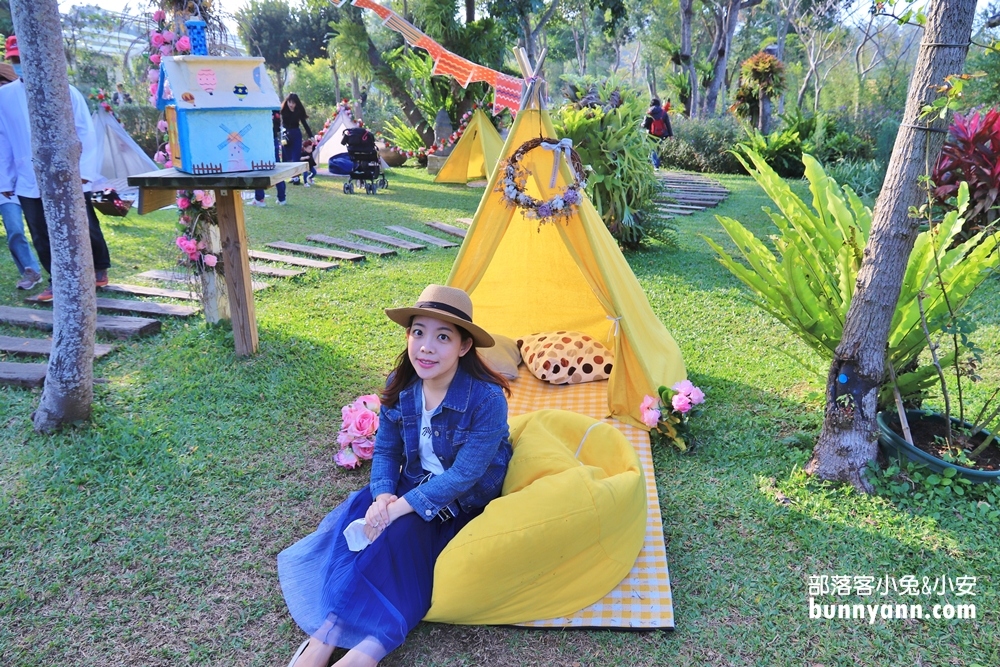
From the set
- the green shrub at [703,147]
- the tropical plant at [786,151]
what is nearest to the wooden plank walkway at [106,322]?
the tropical plant at [786,151]

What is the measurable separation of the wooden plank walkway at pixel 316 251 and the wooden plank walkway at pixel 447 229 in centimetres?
185

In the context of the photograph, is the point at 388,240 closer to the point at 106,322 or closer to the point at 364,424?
the point at 106,322

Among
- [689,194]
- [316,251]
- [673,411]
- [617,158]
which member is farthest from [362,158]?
[673,411]

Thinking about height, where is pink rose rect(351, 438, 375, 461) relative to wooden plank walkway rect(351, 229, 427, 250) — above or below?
below

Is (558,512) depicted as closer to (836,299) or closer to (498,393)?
(498,393)

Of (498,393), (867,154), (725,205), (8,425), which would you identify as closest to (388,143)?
(725,205)

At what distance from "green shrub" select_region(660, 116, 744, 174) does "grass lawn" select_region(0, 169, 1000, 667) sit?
12.2m

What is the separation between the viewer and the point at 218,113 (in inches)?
155

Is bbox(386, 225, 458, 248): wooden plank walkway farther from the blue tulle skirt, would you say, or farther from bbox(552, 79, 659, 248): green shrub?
the blue tulle skirt

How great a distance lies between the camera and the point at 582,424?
10.6 ft

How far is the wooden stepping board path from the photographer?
11.5m

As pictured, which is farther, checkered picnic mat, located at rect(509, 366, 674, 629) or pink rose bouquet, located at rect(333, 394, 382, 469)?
pink rose bouquet, located at rect(333, 394, 382, 469)

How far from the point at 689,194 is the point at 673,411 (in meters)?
9.75

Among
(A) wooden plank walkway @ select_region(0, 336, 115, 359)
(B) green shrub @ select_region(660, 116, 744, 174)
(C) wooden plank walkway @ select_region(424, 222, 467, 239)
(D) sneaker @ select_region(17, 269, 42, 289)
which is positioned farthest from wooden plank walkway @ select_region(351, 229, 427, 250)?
(B) green shrub @ select_region(660, 116, 744, 174)
